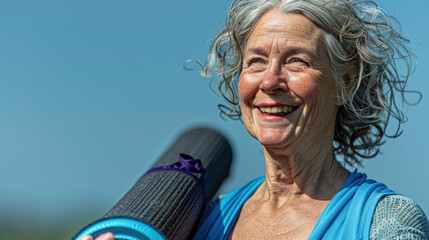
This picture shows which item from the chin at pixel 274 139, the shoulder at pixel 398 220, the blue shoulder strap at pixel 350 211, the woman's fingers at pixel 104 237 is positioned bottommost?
the shoulder at pixel 398 220

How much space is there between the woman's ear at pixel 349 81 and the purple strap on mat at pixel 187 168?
0.97 metres

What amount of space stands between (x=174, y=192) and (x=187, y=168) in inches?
14.8

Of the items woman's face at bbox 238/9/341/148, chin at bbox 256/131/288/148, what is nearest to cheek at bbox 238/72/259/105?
woman's face at bbox 238/9/341/148

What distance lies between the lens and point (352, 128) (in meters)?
3.46

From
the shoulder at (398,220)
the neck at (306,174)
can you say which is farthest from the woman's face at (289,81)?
the shoulder at (398,220)

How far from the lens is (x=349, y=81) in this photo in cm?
321

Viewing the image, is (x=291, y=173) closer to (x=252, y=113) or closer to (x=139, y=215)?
(x=252, y=113)

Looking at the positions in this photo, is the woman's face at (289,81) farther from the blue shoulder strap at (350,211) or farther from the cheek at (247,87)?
the blue shoulder strap at (350,211)

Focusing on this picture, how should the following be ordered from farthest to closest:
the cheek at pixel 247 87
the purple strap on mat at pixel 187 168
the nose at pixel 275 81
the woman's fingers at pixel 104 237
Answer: the purple strap on mat at pixel 187 168 < the cheek at pixel 247 87 < the nose at pixel 275 81 < the woman's fingers at pixel 104 237

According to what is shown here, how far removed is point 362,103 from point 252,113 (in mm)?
630

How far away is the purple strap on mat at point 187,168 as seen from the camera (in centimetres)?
358

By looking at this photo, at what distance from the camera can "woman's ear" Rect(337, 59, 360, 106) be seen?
10.4 feet

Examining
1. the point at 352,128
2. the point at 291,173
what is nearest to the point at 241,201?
the point at 291,173

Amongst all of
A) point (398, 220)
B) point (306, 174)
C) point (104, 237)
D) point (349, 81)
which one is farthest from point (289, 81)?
point (104, 237)
